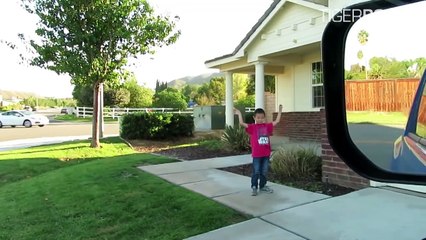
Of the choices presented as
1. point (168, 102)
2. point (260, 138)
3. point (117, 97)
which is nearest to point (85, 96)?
point (117, 97)

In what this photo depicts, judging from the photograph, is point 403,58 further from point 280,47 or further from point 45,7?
point 45,7

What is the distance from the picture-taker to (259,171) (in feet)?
20.0

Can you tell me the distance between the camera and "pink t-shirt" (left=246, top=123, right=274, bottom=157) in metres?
6.09

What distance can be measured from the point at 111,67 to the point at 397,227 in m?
10.3

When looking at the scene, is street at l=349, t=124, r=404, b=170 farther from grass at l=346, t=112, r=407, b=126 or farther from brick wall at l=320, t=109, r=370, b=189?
brick wall at l=320, t=109, r=370, b=189

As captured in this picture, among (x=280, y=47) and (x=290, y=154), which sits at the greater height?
(x=280, y=47)

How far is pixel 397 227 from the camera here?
401cm

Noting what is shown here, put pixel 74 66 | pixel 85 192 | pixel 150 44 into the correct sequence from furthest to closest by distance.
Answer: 1. pixel 150 44
2. pixel 74 66
3. pixel 85 192

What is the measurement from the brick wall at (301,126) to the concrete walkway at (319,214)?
239 inches

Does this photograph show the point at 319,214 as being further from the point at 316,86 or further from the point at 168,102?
the point at 168,102

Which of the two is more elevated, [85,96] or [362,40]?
[85,96]

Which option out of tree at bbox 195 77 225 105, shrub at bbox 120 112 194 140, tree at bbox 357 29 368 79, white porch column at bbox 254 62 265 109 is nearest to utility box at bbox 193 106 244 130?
shrub at bbox 120 112 194 140

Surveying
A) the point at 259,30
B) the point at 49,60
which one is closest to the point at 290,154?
the point at 259,30

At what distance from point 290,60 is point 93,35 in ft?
21.5
